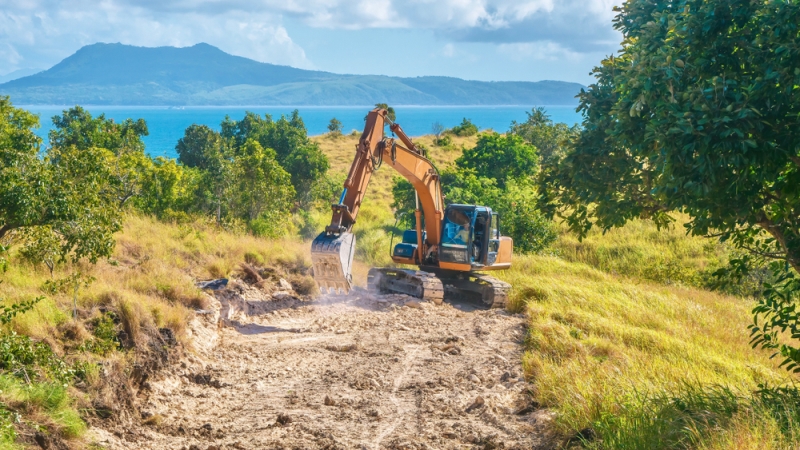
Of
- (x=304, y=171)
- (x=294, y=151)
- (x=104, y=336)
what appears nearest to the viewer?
(x=104, y=336)

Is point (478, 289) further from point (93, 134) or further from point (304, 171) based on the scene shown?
point (93, 134)

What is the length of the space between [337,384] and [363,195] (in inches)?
230

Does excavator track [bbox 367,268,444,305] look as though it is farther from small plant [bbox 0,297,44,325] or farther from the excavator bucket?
small plant [bbox 0,297,44,325]

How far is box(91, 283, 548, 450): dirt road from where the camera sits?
31.5 feet

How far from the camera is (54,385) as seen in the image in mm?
9078

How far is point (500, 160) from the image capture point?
123 feet

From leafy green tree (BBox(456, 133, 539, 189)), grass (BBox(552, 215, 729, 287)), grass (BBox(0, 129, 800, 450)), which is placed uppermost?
leafy green tree (BBox(456, 133, 539, 189))

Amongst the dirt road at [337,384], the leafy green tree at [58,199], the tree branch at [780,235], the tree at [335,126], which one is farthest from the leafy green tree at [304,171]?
the tree at [335,126]

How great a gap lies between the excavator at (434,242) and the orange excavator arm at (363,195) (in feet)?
0.07

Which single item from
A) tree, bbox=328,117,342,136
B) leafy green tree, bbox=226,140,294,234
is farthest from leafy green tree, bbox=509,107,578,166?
leafy green tree, bbox=226,140,294,234

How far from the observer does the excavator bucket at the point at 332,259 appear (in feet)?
49.4

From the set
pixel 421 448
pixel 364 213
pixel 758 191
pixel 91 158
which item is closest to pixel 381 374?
pixel 421 448

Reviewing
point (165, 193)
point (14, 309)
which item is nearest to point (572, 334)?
point (14, 309)

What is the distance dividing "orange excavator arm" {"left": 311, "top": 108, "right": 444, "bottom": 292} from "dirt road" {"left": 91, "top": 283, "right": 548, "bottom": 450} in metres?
1.40
